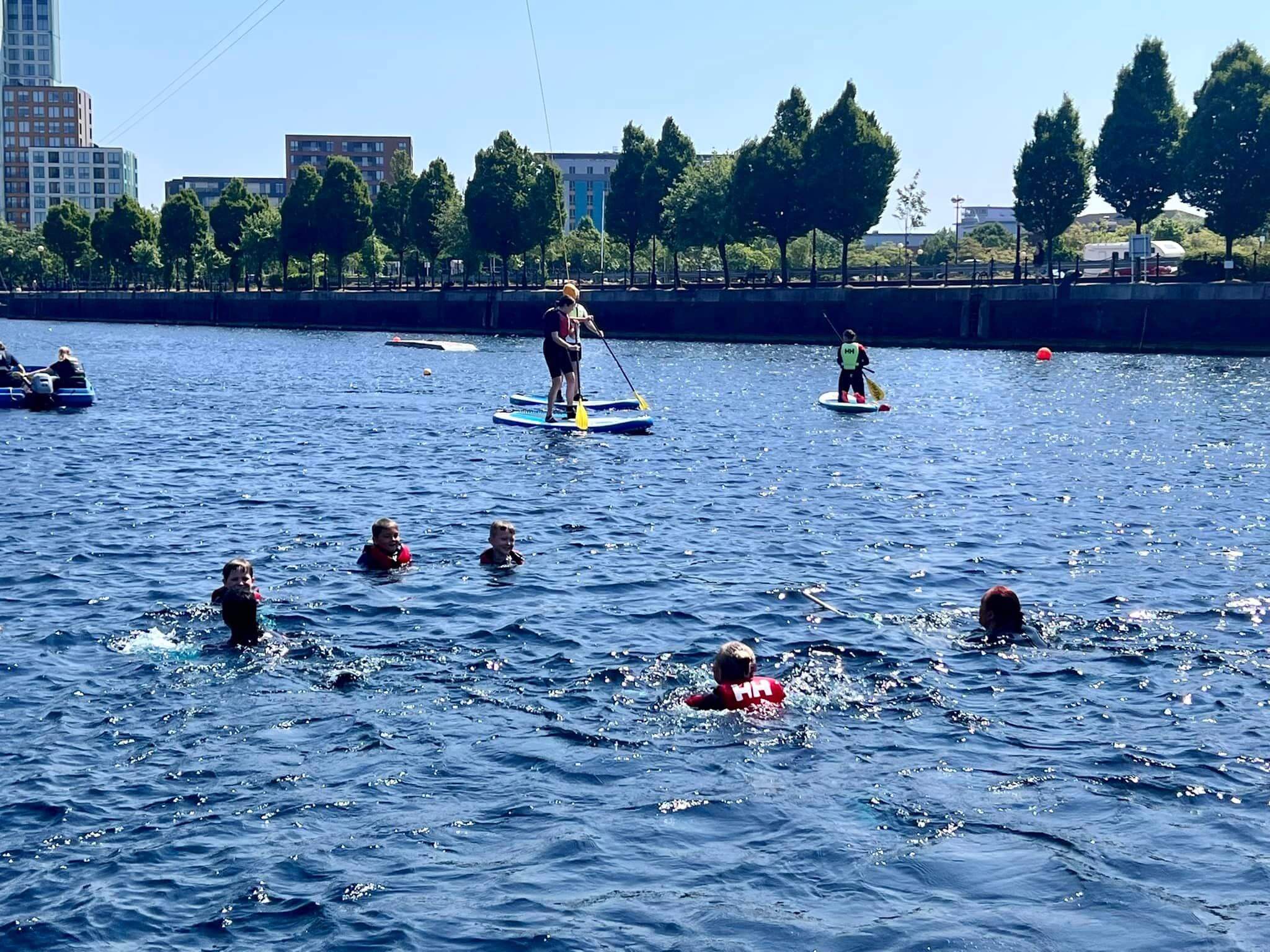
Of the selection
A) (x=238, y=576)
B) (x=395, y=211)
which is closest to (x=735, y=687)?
(x=238, y=576)

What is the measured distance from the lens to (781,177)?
96.2 meters

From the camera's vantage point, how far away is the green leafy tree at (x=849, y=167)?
308 ft

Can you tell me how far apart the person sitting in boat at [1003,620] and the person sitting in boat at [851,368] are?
26450 mm

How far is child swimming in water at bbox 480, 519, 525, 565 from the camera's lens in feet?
68.2

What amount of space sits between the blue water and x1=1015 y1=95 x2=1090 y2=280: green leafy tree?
2350 inches

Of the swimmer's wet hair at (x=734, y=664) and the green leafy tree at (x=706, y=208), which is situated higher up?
the green leafy tree at (x=706, y=208)

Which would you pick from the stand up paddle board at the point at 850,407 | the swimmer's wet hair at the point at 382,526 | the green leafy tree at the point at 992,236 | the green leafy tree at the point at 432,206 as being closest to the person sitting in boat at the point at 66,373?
the stand up paddle board at the point at 850,407

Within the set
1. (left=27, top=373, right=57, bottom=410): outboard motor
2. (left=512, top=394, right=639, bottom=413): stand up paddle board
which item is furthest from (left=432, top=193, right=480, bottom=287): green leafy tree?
(left=512, top=394, right=639, bottom=413): stand up paddle board

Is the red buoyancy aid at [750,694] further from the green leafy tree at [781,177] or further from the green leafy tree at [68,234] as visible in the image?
the green leafy tree at [68,234]

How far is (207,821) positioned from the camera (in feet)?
38.1

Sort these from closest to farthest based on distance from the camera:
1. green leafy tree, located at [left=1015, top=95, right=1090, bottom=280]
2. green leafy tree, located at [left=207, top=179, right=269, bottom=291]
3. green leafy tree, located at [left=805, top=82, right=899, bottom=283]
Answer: green leafy tree, located at [left=1015, top=95, right=1090, bottom=280] → green leafy tree, located at [left=805, top=82, right=899, bottom=283] → green leafy tree, located at [left=207, top=179, right=269, bottom=291]

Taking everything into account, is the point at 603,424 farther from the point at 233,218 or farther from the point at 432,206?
the point at 233,218

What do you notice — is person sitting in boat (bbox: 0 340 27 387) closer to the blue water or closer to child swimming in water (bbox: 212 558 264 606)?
the blue water

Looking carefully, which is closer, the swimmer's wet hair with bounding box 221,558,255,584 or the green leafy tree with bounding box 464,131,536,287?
the swimmer's wet hair with bounding box 221,558,255,584
